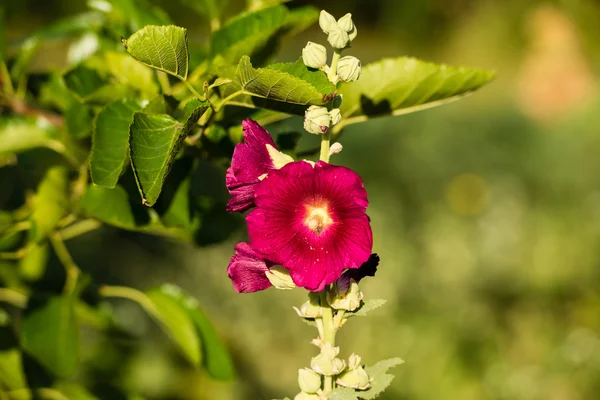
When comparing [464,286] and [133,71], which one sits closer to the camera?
[133,71]

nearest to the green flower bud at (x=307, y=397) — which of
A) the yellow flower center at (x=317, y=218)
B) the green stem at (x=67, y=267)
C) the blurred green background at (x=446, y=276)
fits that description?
the yellow flower center at (x=317, y=218)

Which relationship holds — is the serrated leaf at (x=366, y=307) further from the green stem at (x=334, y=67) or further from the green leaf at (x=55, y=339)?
the green leaf at (x=55, y=339)


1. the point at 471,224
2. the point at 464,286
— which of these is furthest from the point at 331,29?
the point at 471,224

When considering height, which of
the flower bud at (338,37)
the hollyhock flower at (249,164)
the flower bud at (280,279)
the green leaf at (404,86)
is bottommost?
the flower bud at (280,279)

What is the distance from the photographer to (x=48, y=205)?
891 millimetres

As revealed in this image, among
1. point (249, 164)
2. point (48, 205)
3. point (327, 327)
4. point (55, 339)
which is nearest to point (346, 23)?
point (249, 164)

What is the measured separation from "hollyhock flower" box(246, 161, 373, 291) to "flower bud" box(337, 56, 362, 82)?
74mm

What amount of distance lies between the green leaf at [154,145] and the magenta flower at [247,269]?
85mm

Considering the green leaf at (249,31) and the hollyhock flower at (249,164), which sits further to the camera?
the green leaf at (249,31)

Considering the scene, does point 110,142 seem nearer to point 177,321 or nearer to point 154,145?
point 154,145

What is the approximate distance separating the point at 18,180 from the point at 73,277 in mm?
227

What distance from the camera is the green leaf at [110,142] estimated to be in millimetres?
695

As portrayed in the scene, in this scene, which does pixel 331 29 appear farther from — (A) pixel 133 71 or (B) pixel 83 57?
(B) pixel 83 57

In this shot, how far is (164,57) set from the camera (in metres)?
0.64
